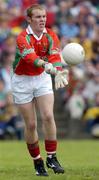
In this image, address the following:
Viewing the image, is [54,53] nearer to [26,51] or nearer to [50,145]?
[26,51]

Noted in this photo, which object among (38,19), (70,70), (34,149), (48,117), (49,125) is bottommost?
(70,70)

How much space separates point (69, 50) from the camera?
9781mm

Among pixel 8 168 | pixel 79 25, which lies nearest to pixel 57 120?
pixel 79 25

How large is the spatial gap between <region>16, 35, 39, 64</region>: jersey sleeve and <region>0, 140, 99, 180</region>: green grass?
5.31 ft

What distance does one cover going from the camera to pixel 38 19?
9562 mm

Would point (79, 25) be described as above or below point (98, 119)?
above

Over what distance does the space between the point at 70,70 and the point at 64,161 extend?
6984 mm

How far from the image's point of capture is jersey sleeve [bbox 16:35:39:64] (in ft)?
30.7

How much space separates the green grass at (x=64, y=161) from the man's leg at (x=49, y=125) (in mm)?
181

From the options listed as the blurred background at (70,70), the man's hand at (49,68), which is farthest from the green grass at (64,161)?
the man's hand at (49,68)

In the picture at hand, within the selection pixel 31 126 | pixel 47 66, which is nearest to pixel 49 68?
pixel 47 66

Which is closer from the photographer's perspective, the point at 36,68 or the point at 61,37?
the point at 36,68

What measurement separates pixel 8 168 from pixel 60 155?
3547 millimetres

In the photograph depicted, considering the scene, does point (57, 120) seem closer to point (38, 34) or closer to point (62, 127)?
point (62, 127)
